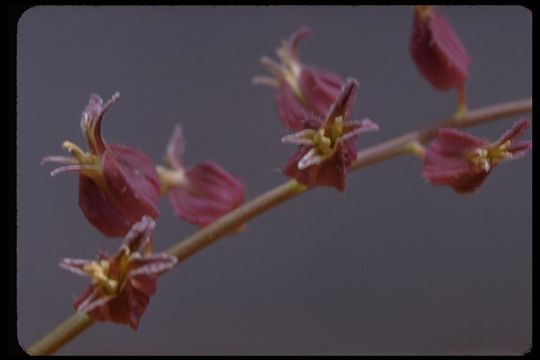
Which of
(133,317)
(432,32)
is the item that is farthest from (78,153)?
(432,32)

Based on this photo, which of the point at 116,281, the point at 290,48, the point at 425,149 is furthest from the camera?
the point at 290,48

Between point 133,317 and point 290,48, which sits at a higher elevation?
point 290,48

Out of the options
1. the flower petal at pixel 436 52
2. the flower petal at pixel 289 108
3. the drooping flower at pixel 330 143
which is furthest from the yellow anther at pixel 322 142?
the flower petal at pixel 436 52

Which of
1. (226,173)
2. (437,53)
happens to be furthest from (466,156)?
(226,173)

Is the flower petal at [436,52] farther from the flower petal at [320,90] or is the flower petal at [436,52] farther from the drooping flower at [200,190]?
the drooping flower at [200,190]

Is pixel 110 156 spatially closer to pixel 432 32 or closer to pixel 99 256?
pixel 99 256

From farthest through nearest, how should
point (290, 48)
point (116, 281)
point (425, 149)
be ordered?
point (290, 48) < point (425, 149) < point (116, 281)
